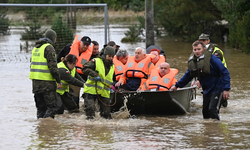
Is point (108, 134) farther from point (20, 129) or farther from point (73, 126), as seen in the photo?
point (20, 129)

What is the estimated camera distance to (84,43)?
10.0m

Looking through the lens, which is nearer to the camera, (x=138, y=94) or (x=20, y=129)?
(x=20, y=129)

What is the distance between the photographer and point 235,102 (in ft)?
35.6

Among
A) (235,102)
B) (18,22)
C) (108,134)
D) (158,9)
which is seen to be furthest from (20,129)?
(158,9)

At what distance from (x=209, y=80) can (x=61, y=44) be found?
12583mm

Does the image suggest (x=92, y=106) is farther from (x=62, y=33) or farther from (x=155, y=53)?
(x=62, y=33)

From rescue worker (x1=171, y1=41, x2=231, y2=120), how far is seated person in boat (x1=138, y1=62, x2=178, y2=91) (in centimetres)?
129

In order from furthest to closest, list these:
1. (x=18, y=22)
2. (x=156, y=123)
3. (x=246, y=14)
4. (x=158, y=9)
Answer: (x=158, y=9) < (x=18, y=22) < (x=246, y=14) < (x=156, y=123)

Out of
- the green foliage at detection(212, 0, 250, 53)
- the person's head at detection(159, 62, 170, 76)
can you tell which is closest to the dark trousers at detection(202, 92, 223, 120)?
the person's head at detection(159, 62, 170, 76)

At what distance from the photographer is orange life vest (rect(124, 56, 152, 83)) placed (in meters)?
9.97

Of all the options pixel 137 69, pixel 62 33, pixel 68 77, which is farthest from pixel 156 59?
pixel 62 33

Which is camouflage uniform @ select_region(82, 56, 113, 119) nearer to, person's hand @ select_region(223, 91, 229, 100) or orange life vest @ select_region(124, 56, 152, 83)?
orange life vest @ select_region(124, 56, 152, 83)

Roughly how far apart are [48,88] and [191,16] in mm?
17289

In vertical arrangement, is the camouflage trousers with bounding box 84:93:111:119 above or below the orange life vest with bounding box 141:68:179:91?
below
